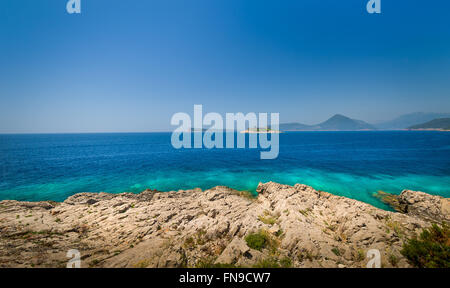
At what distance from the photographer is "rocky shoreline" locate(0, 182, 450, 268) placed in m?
6.55

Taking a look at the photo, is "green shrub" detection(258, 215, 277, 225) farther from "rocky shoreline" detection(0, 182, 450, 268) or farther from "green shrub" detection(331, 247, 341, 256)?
"green shrub" detection(331, 247, 341, 256)

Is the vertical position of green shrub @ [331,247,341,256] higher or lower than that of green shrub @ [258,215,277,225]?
higher

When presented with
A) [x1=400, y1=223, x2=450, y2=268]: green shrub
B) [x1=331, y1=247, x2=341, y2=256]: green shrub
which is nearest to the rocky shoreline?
[x1=331, y1=247, x2=341, y2=256]: green shrub

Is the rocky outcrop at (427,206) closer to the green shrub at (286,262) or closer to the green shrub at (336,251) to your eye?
the green shrub at (336,251)

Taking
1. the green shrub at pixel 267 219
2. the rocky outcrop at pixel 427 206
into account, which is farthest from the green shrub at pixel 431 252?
the rocky outcrop at pixel 427 206

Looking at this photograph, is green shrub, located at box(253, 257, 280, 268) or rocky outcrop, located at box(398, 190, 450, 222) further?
rocky outcrop, located at box(398, 190, 450, 222)

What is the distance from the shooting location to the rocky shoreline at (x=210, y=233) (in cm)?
655

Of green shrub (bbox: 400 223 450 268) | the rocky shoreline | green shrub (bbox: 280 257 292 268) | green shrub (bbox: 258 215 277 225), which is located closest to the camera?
green shrub (bbox: 400 223 450 268)

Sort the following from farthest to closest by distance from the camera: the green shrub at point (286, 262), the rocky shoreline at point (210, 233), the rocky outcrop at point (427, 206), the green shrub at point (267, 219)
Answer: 1. the rocky outcrop at point (427, 206)
2. the green shrub at point (267, 219)
3. the rocky shoreline at point (210, 233)
4. the green shrub at point (286, 262)

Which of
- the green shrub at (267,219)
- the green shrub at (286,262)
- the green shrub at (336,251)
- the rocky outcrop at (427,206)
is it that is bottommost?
the rocky outcrop at (427,206)
